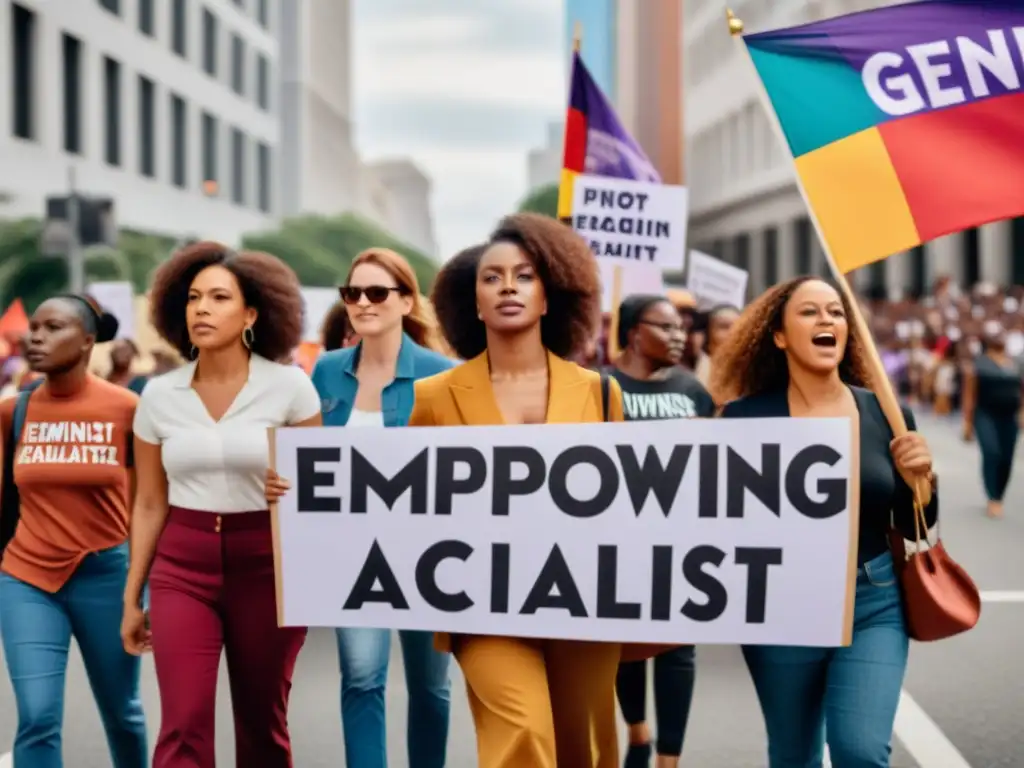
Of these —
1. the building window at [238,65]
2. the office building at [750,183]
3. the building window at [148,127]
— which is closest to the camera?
the building window at [148,127]

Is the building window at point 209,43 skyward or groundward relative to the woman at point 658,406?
skyward

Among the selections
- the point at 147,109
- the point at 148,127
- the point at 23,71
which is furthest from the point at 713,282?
the point at 147,109

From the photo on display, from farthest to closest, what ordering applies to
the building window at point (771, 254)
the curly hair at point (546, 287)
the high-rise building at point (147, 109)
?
1. the building window at point (771, 254)
2. the high-rise building at point (147, 109)
3. the curly hair at point (546, 287)

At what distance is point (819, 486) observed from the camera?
4266 millimetres

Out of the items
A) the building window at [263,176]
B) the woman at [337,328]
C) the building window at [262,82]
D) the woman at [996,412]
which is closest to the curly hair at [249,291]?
the woman at [337,328]

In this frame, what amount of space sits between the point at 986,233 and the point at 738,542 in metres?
40.7

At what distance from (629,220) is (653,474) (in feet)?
22.0

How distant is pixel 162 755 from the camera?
14.6 ft

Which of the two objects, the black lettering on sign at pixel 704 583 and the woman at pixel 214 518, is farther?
the woman at pixel 214 518

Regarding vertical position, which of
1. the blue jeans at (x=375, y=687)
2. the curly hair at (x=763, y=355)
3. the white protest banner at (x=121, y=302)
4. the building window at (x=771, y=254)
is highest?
the building window at (x=771, y=254)

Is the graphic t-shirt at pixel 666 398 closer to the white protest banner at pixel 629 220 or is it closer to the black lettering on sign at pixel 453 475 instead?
the black lettering on sign at pixel 453 475

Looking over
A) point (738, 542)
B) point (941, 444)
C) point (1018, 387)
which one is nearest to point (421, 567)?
point (738, 542)

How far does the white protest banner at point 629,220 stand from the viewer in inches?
419

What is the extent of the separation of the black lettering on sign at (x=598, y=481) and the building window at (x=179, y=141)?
50014mm
